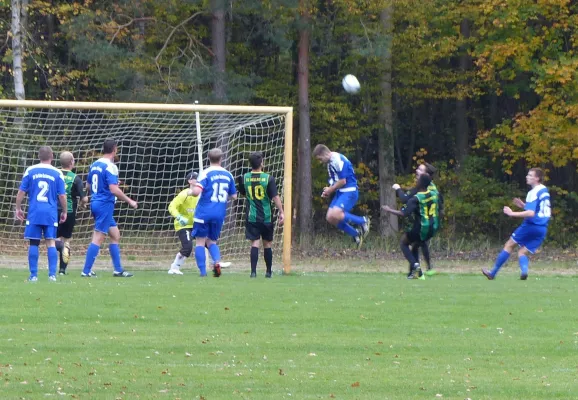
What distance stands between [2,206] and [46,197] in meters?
5.81

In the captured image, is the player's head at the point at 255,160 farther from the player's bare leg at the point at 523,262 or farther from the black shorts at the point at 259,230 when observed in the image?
the player's bare leg at the point at 523,262

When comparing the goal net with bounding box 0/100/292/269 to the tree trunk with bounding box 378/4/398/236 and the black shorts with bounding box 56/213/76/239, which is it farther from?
the tree trunk with bounding box 378/4/398/236

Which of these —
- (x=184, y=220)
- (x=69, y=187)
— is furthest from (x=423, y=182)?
(x=69, y=187)

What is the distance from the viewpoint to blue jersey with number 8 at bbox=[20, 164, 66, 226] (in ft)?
47.8

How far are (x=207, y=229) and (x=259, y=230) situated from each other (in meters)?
0.87

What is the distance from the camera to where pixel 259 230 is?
16.4 metres

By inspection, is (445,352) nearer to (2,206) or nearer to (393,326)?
(393,326)

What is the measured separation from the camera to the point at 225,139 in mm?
22562

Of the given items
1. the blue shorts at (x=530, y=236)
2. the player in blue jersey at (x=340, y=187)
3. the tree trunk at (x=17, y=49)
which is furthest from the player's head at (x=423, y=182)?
the tree trunk at (x=17, y=49)

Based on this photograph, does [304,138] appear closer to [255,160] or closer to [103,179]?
[255,160]

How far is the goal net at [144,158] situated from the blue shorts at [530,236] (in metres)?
4.82

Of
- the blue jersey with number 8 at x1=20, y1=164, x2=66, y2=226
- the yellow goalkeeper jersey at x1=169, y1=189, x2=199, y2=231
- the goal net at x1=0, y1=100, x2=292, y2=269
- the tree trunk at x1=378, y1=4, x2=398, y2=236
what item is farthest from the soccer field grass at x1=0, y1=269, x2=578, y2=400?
the tree trunk at x1=378, y1=4, x2=398, y2=236

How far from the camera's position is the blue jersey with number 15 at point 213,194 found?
15844 millimetres

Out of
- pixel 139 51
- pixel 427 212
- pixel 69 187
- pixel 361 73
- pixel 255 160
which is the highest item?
pixel 361 73
